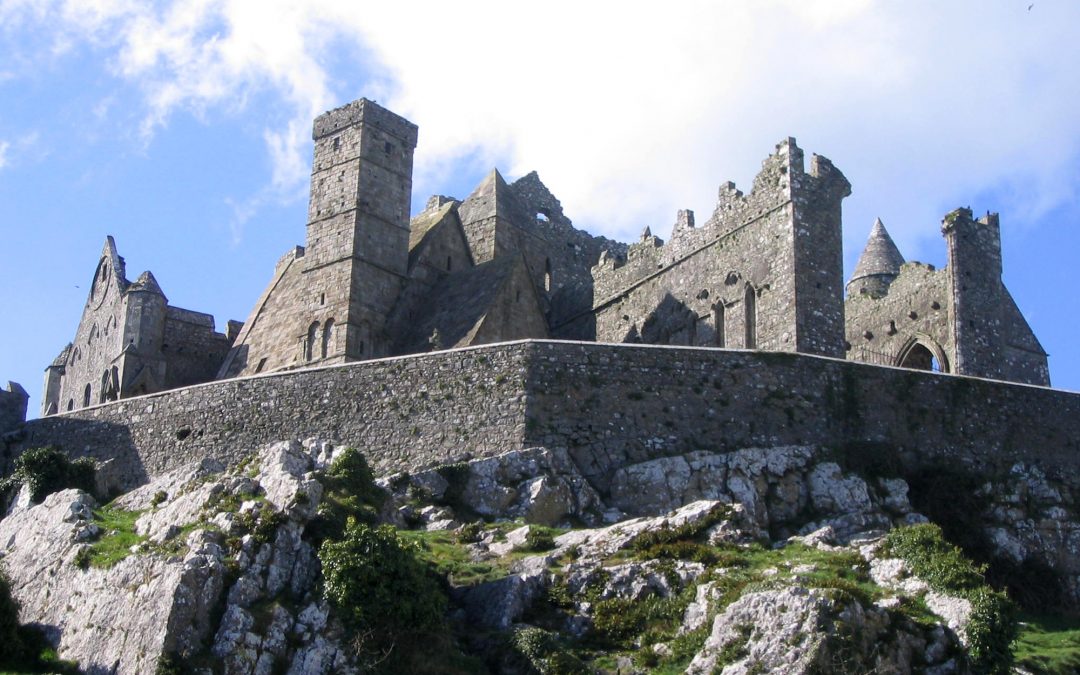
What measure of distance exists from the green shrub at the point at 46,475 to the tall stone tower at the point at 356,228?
37.5ft

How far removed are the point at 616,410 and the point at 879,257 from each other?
23.2 metres

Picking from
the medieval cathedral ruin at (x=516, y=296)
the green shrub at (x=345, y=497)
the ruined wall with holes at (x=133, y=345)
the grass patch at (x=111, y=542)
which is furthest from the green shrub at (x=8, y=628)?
the ruined wall with holes at (x=133, y=345)

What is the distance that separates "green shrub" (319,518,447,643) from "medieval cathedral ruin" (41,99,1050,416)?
18577 mm

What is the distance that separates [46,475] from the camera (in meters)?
42.7

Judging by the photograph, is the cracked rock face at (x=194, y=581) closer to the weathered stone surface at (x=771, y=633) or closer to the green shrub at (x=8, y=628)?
the green shrub at (x=8, y=628)

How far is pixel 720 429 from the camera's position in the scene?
146 feet

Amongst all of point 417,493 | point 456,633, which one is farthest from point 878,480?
point 456,633

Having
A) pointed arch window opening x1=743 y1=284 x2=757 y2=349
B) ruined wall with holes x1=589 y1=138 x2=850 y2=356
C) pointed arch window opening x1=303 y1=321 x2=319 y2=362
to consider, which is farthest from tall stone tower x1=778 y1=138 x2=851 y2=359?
pointed arch window opening x1=303 y1=321 x2=319 y2=362

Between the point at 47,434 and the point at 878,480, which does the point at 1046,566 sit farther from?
the point at 47,434

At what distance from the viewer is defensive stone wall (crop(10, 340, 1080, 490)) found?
44031 mm

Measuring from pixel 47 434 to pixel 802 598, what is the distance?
27.0m

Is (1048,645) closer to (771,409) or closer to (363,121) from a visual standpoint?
(771,409)

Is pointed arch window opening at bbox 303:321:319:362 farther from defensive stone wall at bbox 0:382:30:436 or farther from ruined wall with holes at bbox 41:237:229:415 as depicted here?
defensive stone wall at bbox 0:382:30:436

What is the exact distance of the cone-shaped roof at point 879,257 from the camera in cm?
6353
